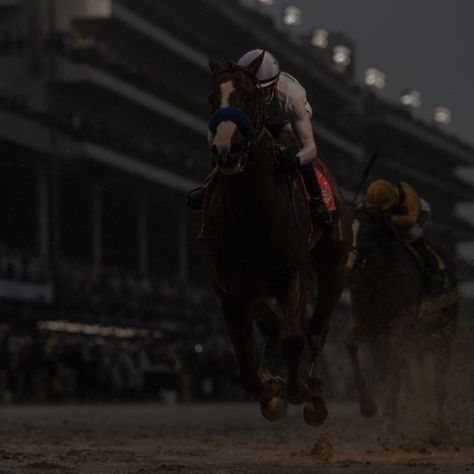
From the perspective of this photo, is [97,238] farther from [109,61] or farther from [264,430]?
[264,430]

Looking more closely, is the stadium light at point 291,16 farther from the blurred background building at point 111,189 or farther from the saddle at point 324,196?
the saddle at point 324,196

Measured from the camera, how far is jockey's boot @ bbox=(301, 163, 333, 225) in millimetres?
10539

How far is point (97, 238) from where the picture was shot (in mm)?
50594

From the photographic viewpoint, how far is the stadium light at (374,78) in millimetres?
88181

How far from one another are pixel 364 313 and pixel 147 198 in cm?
4244

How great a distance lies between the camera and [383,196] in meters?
14.5

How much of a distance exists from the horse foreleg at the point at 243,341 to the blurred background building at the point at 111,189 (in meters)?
5.69

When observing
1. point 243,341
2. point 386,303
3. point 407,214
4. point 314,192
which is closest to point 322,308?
point 314,192

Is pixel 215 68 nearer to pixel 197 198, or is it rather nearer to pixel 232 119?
pixel 232 119

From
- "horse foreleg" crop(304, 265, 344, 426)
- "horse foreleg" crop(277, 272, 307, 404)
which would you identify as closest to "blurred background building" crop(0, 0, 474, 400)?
"horse foreleg" crop(304, 265, 344, 426)

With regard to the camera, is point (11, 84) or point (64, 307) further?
point (11, 84)

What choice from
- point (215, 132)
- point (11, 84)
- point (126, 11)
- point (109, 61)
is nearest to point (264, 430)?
point (215, 132)

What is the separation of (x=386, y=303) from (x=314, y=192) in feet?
12.2

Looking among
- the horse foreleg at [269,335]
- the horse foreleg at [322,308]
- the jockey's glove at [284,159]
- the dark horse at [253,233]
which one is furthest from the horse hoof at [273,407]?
the jockey's glove at [284,159]
